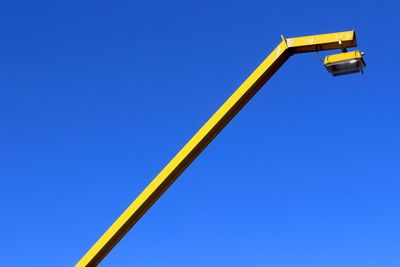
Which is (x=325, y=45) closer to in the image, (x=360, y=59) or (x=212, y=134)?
(x=360, y=59)

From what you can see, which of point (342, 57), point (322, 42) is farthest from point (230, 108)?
point (342, 57)

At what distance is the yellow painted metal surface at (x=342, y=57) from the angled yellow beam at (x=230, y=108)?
0.34m

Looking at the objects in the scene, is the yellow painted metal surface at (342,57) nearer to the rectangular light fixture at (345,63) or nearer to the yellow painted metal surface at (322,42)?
the rectangular light fixture at (345,63)

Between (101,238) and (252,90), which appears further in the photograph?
(101,238)

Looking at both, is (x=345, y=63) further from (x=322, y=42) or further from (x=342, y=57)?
(x=322, y=42)

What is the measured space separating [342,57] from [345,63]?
4.4 inches

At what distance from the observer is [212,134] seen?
1017 cm

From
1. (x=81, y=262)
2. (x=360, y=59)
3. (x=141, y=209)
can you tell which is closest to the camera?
(x=360, y=59)

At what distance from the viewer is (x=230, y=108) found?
9.99 m

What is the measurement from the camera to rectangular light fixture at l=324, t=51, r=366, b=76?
9227 mm

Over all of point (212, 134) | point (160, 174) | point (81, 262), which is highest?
point (212, 134)

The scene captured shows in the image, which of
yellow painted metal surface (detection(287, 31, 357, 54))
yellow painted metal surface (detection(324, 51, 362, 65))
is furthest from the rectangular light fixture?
yellow painted metal surface (detection(287, 31, 357, 54))

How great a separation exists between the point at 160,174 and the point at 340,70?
3669 mm

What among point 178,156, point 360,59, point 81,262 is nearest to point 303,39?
point 360,59
